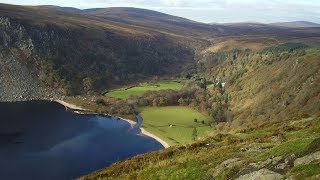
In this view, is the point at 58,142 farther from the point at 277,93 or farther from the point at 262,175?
the point at 262,175

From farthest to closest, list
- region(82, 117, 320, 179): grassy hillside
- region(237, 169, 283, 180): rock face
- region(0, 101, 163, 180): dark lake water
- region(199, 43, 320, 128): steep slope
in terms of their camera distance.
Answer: region(199, 43, 320, 128): steep slope
region(0, 101, 163, 180): dark lake water
region(82, 117, 320, 179): grassy hillside
region(237, 169, 283, 180): rock face

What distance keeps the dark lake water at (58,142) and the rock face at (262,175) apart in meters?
85.0

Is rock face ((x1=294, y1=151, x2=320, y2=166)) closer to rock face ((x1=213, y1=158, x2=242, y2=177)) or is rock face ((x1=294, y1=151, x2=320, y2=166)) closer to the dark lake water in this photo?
rock face ((x1=213, y1=158, x2=242, y2=177))

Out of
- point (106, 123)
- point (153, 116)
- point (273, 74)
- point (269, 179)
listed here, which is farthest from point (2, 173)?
point (273, 74)

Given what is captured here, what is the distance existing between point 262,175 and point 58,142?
119 meters

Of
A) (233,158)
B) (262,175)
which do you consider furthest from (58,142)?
(262,175)

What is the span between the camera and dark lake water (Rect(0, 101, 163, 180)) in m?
114

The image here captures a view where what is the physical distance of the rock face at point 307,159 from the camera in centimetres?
2741

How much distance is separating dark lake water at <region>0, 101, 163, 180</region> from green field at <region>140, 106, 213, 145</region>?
6440 millimetres

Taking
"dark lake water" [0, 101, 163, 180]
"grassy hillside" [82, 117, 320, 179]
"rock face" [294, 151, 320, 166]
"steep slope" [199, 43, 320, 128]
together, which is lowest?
"dark lake water" [0, 101, 163, 180]

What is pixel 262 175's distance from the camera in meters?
27.7

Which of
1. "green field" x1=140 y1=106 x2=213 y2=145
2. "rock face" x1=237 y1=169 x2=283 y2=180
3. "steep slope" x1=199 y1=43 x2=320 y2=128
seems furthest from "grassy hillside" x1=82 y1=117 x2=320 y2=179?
"green field" x1=140 y1=106 x2=213 y2=145

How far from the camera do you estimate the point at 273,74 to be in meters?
178

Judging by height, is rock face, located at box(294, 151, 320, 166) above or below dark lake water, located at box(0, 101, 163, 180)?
above
